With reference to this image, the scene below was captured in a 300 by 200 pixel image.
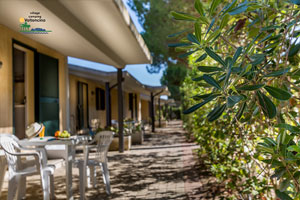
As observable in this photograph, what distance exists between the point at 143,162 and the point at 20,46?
4009mm

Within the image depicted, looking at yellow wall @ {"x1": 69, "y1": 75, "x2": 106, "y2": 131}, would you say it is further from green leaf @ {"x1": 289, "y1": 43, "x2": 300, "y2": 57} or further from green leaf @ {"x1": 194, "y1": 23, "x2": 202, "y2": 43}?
green leaf @ {"x1": 289, "y1": 43, "x2": 300, "y2": 57}

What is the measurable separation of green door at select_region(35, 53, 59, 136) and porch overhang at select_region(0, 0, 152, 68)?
1.58 feet

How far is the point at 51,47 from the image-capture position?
265 inches

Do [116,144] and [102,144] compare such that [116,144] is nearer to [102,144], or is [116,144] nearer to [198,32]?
[102,144]

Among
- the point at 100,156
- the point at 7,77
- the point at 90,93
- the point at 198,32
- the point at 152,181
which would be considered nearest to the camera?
the point at 198,32

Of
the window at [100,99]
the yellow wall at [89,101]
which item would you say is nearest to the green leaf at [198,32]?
the yellow wall at [89,101]

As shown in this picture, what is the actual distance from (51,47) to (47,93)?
1215 mm

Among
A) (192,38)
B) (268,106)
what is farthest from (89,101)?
(268,106)

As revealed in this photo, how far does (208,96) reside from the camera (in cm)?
110

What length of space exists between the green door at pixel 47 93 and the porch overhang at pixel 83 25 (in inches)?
19.0

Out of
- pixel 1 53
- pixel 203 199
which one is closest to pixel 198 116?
pixel 203 199

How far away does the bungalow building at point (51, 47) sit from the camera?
13.5 ft

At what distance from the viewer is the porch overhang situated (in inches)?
154

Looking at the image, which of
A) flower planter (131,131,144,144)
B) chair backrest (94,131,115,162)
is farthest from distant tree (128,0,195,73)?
chair backrest (94,131,115,162)
